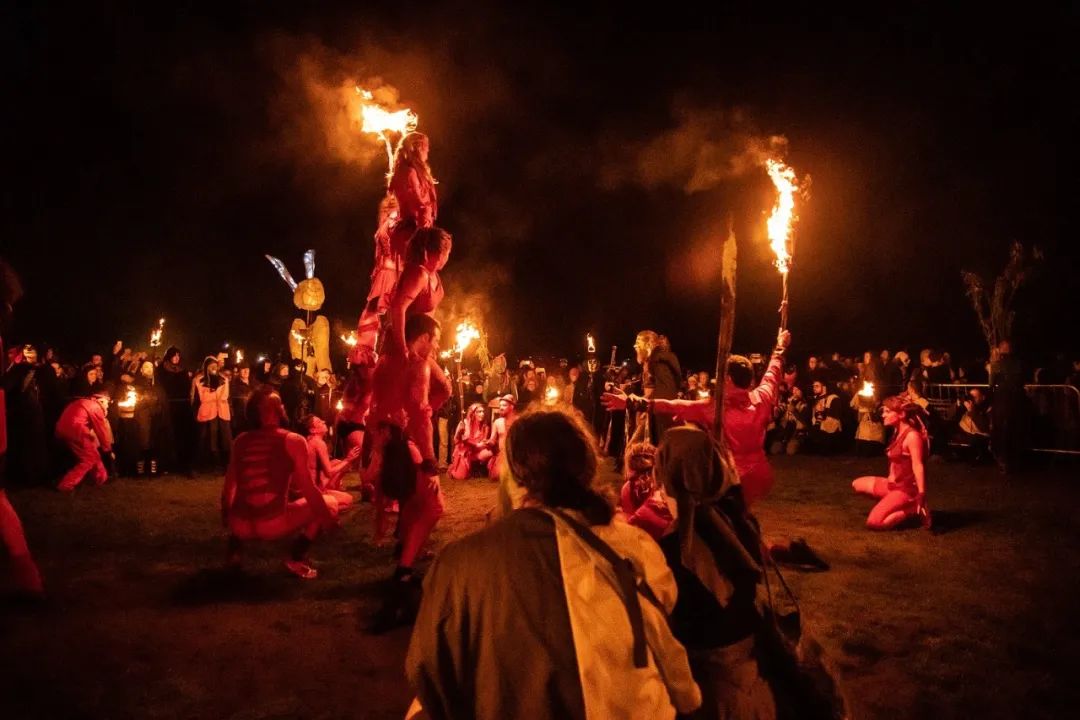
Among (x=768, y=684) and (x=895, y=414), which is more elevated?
(x=895, y=414)

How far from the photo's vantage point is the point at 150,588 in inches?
230

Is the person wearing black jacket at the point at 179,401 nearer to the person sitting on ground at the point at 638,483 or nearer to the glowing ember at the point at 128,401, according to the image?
the glowing ember at the point at 128,401

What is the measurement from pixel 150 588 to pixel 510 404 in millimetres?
6302

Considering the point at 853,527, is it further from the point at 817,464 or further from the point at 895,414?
the point at 817,464

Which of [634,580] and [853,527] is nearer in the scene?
[634,580]

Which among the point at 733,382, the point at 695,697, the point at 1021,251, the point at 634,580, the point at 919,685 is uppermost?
the point at 1021,251

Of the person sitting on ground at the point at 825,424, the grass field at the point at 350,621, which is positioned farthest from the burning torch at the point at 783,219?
the person sitting on ground at the point at 825,424

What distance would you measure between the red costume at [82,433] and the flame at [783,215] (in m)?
10.1

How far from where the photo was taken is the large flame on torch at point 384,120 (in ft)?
23.3

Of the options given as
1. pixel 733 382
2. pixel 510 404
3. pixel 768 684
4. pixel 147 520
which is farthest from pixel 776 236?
pixel 147 520

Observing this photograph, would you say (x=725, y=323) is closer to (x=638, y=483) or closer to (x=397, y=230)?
(x=638, y=483)

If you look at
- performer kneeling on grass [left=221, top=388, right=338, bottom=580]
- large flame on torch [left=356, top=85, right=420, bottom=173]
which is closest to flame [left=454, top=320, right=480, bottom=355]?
large flame on torch [left=356, top=85, right=420, bottom=173]

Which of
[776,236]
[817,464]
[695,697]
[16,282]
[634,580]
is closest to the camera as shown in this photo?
[634,580]

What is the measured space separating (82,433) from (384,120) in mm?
7154
